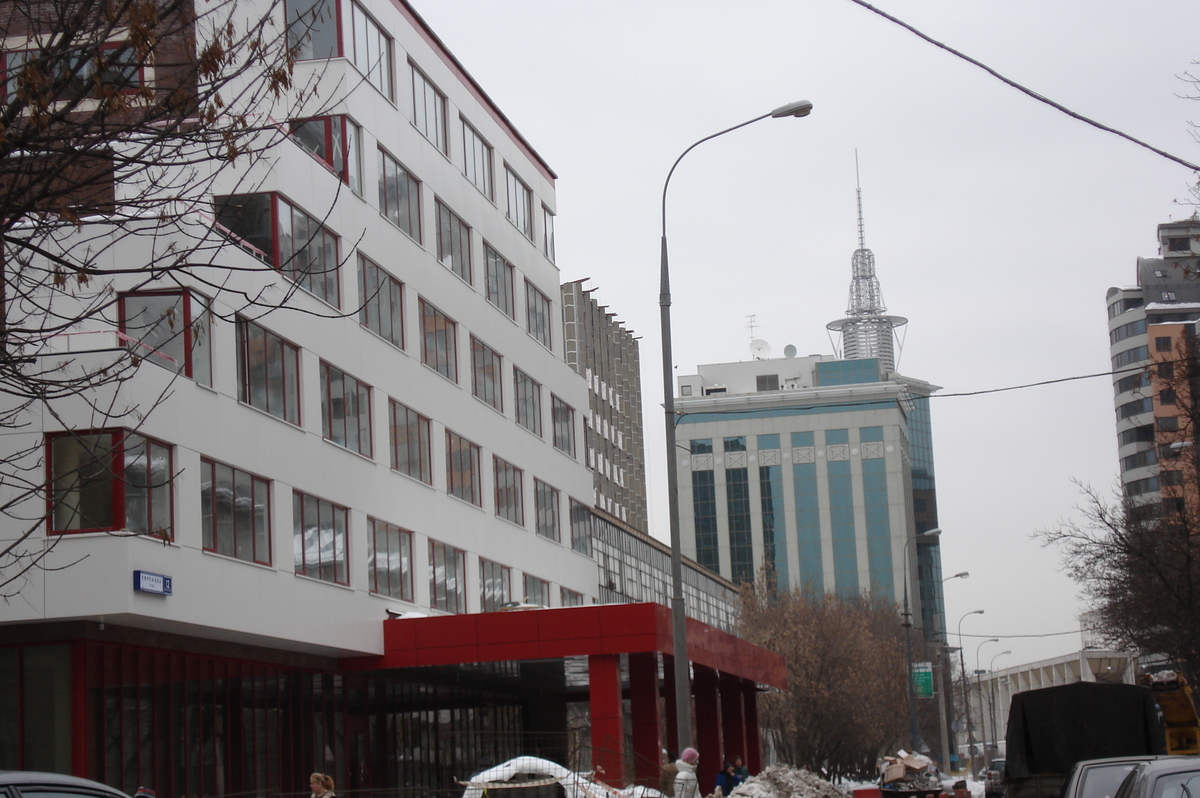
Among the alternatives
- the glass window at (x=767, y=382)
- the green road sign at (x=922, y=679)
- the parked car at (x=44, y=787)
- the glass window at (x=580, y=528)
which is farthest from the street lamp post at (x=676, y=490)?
the glass window at (x=767, y=382)

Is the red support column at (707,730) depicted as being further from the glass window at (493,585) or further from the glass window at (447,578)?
the glass window at (447,578)

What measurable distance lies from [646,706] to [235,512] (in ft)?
35.0

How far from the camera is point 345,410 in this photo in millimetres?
31812

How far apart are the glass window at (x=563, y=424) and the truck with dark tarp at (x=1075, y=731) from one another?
89.8ft

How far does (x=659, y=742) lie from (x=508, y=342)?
14.7 meters

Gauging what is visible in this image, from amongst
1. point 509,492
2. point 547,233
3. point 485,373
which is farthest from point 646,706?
point 547,233

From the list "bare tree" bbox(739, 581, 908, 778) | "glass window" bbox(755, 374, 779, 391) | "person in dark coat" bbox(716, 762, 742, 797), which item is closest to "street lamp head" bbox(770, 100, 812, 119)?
"person in dark coat" bbox(716, 762, 742, 797)

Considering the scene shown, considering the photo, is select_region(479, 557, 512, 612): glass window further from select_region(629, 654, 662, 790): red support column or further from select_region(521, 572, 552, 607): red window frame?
select_region(629, 654, 662, 790): red support column

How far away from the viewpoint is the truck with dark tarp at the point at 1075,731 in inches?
758

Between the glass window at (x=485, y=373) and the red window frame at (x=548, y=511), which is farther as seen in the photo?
the red window frame at (x=548, y=511)

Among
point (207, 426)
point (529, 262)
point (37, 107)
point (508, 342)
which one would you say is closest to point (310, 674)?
point (207, 426)

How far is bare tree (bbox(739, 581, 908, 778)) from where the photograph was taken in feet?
203

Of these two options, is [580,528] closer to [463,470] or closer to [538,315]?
[538,315]

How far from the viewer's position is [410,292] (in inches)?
1400
